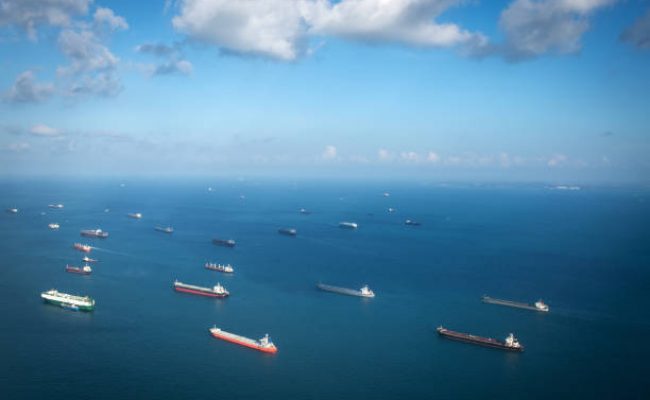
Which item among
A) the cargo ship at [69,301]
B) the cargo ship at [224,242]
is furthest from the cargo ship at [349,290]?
the cargo ship at [224,242]

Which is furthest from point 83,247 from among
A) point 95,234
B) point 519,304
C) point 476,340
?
point 519,304

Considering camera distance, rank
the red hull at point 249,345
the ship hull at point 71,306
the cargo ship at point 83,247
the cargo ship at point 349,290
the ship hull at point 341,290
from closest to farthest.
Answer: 1. the red hull at point 249,345
2. the ship hull at point 71,306
3. the cargo ship at point 349,290
4. the ship hull at point 341,290
5. the cargo ship at point 83,247

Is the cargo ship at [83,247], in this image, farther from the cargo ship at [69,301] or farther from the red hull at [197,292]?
the red hull at [197,292]

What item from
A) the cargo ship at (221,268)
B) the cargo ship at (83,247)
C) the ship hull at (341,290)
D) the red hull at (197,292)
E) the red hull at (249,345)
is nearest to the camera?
the red hull at (249,345)

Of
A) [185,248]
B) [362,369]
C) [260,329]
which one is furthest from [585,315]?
[185,248]

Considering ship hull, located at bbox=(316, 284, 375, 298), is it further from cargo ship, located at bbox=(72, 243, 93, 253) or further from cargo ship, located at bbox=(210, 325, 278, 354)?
cargo ship, located at bbox=(72, 243, 93, 253)

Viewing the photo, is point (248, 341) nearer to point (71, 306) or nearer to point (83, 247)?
point (71, 306)

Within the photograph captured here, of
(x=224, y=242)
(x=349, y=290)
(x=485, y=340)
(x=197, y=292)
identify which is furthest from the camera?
(x=224, y=242)
